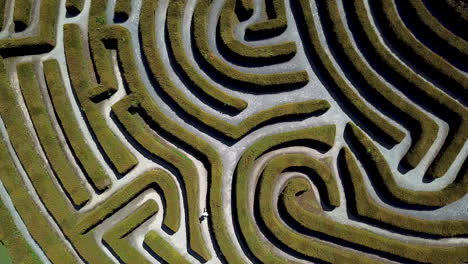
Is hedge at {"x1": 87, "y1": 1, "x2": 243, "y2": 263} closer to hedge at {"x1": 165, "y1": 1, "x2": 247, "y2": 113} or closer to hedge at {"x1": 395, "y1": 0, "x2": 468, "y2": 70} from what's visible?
hedge at {"x1": 165, "y1": 1, "x2": 247, "y2": 113}

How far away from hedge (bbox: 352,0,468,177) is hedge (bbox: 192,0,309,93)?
4.09 m

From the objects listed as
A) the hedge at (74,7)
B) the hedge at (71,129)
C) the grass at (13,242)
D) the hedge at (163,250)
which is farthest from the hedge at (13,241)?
the hedge at (74,7)

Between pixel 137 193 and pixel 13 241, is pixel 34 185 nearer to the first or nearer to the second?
pixel 13 241

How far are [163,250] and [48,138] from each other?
8778 mm

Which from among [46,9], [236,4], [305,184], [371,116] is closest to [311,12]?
[236,4]

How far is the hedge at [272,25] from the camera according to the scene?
20938 mm

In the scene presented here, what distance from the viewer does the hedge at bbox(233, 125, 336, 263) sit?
20.5 metres

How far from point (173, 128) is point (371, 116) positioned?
1068 centimetres

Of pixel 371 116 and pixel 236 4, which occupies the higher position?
pixel 236 4

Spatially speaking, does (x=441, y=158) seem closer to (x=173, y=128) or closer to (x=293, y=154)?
(x=293, y=154)

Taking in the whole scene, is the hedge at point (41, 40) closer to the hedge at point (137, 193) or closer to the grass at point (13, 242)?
the grass at point (13, 242)

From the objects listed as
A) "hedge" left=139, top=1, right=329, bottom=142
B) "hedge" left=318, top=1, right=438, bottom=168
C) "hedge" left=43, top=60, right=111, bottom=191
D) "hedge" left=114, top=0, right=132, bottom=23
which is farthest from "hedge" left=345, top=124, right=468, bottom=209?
"hedge" left=43, top=60, right=111, bottom=191

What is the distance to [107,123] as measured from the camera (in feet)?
69.9

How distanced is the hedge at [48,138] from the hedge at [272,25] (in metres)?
12.1
